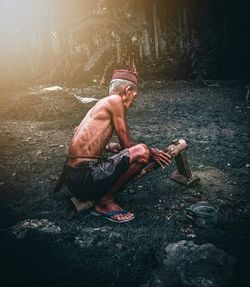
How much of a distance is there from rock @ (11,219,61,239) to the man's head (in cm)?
165

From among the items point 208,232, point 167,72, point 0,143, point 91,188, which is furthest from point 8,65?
point 208,232

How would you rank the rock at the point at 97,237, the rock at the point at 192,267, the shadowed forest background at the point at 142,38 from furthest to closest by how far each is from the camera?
the shadowed forest background at the point at 142,38
the rock at the point at 97,237
the rock at the point at 192,267

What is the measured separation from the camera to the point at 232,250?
10.0 feet

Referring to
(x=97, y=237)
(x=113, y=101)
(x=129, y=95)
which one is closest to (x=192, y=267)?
(x=97, y=237)

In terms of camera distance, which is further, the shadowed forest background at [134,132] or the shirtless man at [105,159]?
the shirtless man at [105,159]

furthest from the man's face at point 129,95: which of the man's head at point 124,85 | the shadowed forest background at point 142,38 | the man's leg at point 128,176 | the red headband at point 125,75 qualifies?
the shadowed forest background at point 142,38

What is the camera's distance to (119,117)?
3.72 meters

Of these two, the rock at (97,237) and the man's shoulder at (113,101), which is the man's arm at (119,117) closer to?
the man's shoulder at (113,101)

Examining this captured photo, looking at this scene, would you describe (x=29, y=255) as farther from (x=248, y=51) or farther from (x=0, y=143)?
A: (x=248, y=51)

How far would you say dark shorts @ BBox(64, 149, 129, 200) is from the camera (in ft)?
11.7

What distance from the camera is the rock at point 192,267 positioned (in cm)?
272

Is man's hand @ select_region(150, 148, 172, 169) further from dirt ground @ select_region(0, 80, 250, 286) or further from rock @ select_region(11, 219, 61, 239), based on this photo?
rock @ select_region(11, 219, 61, 239)

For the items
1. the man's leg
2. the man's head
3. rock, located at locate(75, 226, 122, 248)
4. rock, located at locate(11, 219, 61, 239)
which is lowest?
rock, located at locate(75, 226, 122, 248)

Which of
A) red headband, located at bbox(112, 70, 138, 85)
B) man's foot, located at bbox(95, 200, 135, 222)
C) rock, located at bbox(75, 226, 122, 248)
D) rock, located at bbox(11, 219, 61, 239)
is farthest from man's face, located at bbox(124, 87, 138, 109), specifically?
rock, located at bbox(11, 219, 61, 239)
